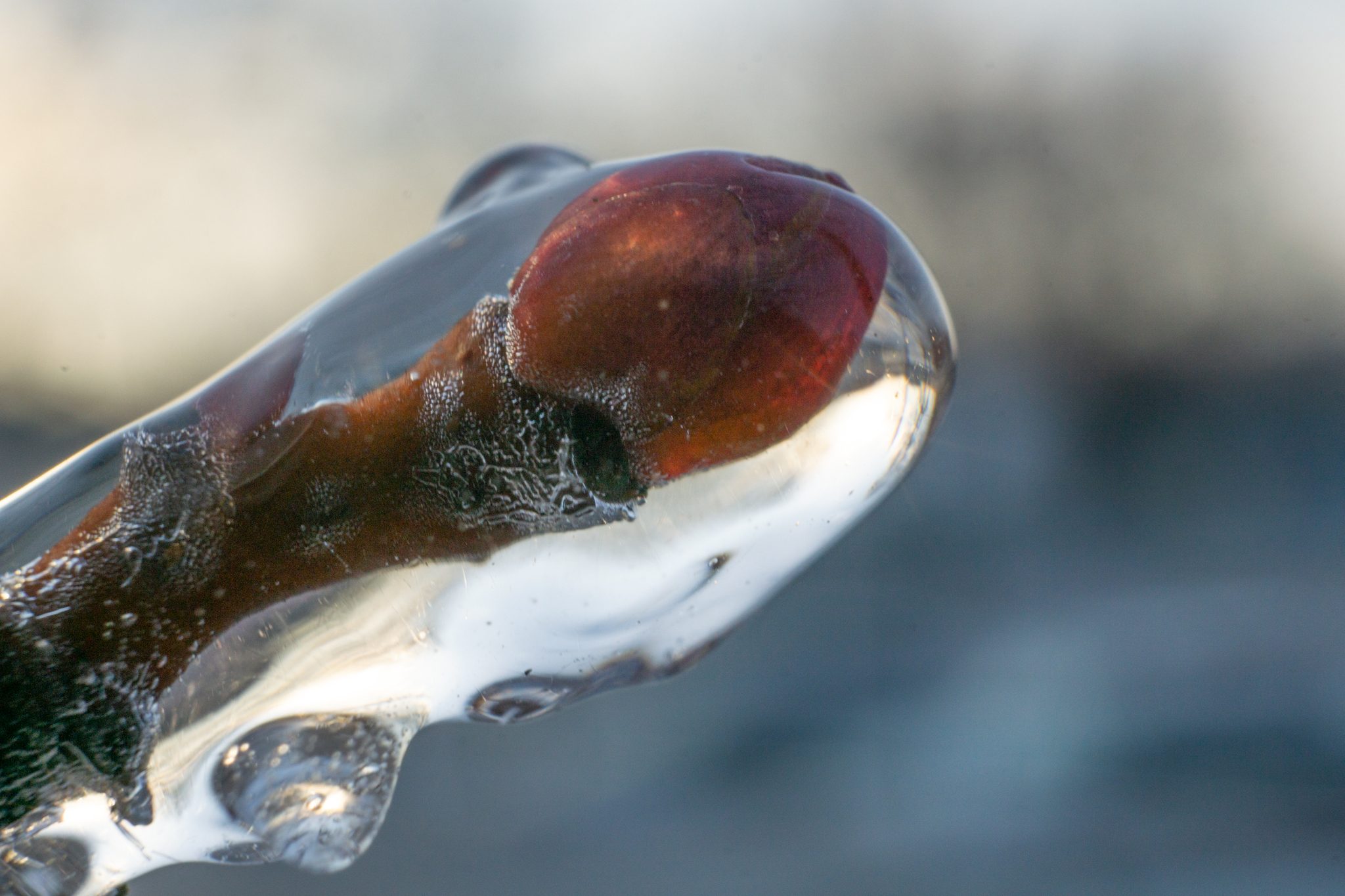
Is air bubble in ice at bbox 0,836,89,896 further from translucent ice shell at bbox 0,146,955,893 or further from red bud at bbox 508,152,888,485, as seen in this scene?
red bud at bbox 508,152,888,485

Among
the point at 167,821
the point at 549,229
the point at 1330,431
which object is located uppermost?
the point at 549,229

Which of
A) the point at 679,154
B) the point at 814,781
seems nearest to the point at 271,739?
the point at 679,154

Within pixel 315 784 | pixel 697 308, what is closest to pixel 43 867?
pixel 315 784

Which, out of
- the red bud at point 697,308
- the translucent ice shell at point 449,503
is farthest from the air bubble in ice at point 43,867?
the red bud at point 697,308

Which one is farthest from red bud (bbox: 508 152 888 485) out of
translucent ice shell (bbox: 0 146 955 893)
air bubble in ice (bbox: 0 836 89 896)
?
air bubble in ice (bbox: 0 836 89 896)

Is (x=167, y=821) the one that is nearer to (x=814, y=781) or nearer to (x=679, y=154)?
(x=679, y=154)

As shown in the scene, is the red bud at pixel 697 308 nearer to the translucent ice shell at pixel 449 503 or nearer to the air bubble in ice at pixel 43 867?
the translucent ice shell at pixel 449 503

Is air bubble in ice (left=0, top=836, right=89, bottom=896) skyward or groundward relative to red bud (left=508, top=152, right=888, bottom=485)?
groundward
